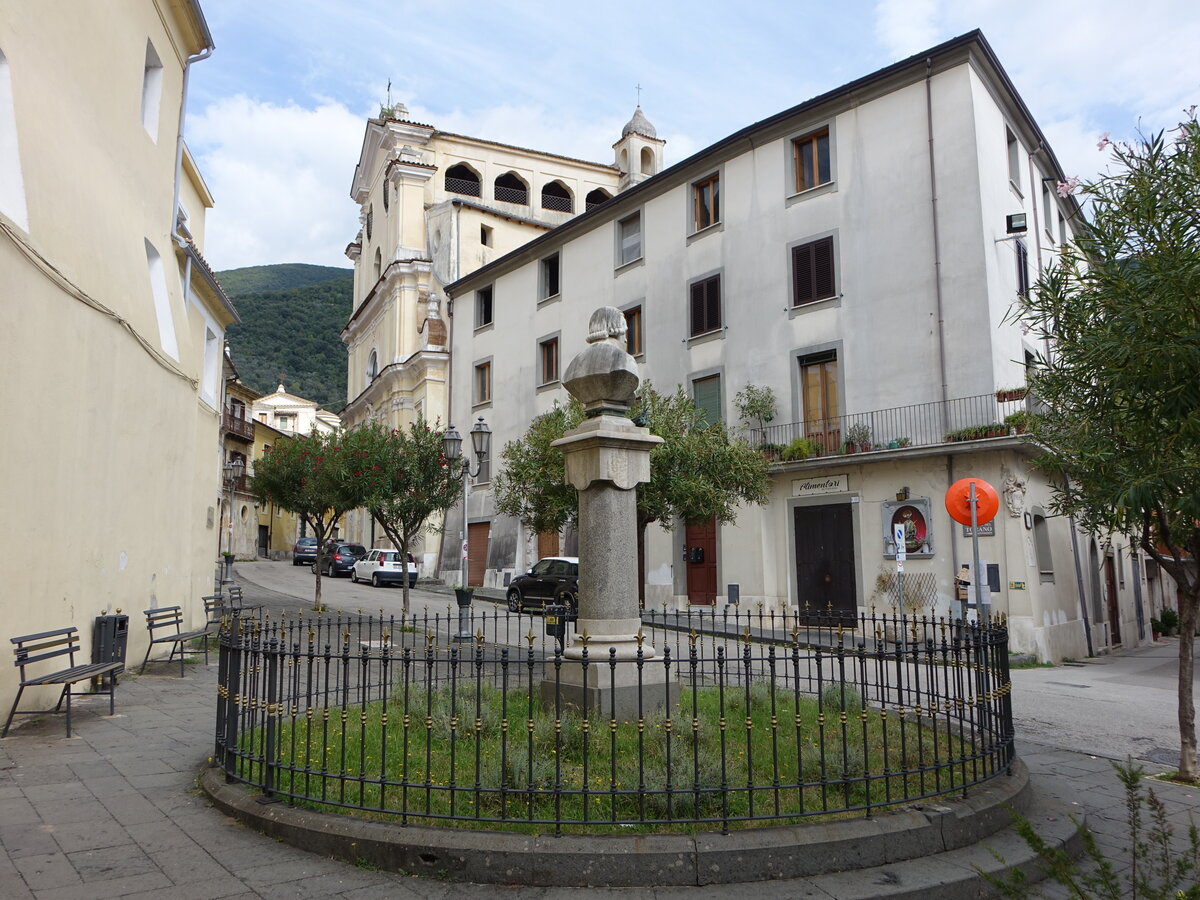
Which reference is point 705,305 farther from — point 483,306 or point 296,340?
point 296,340

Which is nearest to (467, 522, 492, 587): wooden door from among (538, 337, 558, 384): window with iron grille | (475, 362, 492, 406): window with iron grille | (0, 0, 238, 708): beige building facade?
(475, 362, 492, 406): window with iron grille

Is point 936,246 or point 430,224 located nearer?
point 936,246

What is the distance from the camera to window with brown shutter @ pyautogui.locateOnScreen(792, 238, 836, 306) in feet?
71.2

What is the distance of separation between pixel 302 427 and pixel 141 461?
74251 mm

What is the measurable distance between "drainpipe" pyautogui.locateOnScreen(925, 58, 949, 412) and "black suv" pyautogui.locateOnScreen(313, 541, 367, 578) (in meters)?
27.1

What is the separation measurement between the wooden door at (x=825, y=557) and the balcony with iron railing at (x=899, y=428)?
4.97 ft

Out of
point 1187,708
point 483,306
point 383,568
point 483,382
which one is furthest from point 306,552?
point 1187,708

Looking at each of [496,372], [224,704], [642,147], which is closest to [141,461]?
[224,704]

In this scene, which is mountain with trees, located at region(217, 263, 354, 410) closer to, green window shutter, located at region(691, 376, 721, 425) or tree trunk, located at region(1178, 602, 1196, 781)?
green window shutter, located at region(691, 376, 721, 425)

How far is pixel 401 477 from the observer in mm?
20578

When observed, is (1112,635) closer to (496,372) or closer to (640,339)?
(640,339)

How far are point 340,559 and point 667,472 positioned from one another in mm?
24927

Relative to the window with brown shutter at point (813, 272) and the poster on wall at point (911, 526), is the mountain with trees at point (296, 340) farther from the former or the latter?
the poster on wall at point (911, 526)

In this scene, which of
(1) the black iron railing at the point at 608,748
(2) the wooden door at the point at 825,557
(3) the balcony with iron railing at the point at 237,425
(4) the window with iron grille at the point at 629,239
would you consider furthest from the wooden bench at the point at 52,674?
(3) the balcony with iron railing at the point at 237,425
